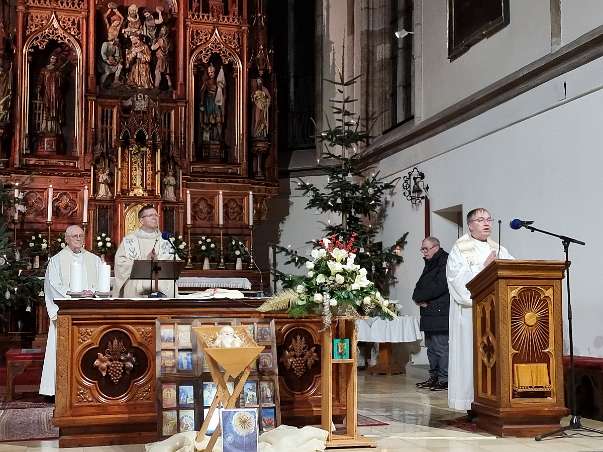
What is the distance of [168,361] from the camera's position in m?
6.25

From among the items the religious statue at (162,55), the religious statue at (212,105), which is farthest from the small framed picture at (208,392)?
the religious statue at (212,105)

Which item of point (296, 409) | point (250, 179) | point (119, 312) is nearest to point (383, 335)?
point (250, 179)

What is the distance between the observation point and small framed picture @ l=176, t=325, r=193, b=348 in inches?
249

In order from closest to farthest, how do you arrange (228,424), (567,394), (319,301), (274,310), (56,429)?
(228,424) → (319,301) → (274,310) → (56,429) → (567,394)

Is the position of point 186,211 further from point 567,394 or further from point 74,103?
point 567,394

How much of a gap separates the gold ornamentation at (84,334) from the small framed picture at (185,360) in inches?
30.1

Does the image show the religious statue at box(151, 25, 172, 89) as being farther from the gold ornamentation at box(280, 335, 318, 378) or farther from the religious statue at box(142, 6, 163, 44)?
the gold ornamentation at box(280, 335, 318, 378)

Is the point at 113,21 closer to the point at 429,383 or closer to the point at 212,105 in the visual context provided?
the point at 212,105

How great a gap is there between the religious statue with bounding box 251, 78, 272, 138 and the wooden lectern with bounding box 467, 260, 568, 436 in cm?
783

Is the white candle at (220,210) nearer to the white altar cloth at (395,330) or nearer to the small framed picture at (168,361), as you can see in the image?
the white altar cloth at (395,330)

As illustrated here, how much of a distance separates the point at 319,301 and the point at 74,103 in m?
8.87

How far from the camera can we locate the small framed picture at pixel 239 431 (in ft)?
17.9

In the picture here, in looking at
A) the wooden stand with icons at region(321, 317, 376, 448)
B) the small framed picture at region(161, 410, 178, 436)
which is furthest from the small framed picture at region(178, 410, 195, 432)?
the wooden stand with icons at region(321, 317, 376, 448)

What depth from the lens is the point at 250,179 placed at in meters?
14.1
